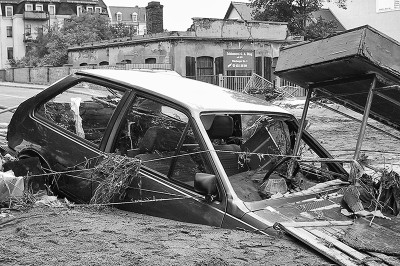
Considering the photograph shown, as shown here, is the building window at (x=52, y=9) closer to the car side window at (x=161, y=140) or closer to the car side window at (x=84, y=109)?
the car side window at (x=84, y=109)

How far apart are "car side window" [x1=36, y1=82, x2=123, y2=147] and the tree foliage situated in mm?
46809

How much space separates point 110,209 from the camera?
4.42 metres

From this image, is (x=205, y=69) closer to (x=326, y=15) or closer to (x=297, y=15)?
(x=297, y=15)

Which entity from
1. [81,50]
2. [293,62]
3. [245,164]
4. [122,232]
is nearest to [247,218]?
[122,232]

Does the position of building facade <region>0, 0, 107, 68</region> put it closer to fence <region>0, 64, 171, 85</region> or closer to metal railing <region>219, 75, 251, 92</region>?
fence <region>0, 64, 171, 85</region>

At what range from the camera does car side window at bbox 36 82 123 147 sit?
4922 mm

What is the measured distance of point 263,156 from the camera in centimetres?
492

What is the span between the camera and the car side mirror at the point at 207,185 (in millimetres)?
3850

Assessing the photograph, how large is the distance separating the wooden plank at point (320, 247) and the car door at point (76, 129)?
6.28 ft

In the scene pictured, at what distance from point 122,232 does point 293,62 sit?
219 centimetres

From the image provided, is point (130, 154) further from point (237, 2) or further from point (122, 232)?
point (237, 2)

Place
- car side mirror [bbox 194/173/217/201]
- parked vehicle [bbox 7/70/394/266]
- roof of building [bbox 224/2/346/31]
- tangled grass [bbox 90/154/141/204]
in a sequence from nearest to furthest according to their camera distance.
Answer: car side mirror [bbox 194/173/217/201] → parked vehicle [bbox 7/70/394/266] → tangled grass [bbox 90/154/141/204] → roof of building [bbox 224/2/346/31]

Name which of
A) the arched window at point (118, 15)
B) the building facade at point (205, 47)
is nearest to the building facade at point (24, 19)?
the arched window at point (118, 15)

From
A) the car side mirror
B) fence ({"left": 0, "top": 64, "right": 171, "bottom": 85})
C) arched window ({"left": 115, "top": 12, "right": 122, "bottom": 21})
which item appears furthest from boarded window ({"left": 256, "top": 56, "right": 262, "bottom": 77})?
Result: arched window ({"left": 115, "top": 12, "right": 122, "bottom": 21})
